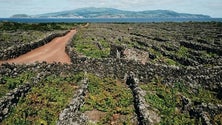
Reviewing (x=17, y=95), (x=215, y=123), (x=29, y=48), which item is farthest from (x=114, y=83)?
(x=29, y=48)

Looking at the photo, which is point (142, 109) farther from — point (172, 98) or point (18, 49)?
point (18, 49)

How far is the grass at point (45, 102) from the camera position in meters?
21.6

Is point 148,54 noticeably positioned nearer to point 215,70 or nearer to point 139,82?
point 215,70

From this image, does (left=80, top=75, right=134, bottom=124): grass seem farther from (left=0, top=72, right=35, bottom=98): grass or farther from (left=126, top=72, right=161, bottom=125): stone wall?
(left=0, top=72, right=35, bottom=98): grass

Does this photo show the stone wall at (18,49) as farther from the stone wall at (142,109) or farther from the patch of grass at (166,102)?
the patch of grass at (166,102)

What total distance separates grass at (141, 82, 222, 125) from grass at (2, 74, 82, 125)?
6979 mm

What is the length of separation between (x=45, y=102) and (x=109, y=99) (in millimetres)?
5292

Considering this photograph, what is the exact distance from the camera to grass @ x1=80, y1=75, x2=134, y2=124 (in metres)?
23.8

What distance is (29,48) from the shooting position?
187 ft

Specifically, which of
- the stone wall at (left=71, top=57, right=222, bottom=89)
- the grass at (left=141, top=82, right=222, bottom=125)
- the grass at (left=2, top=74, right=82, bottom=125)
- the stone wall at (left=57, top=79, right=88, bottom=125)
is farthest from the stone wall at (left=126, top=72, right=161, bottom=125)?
the grass at (left=2, top=74, right=82, bottom=125)

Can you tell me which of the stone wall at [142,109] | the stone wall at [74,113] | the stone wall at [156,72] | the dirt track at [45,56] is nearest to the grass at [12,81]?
the stone wall at [156,72]

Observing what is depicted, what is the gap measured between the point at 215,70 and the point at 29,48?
113ft

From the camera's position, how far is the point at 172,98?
26.7 meters

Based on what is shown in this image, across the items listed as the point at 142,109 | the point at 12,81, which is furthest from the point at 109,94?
the point at 12,81
